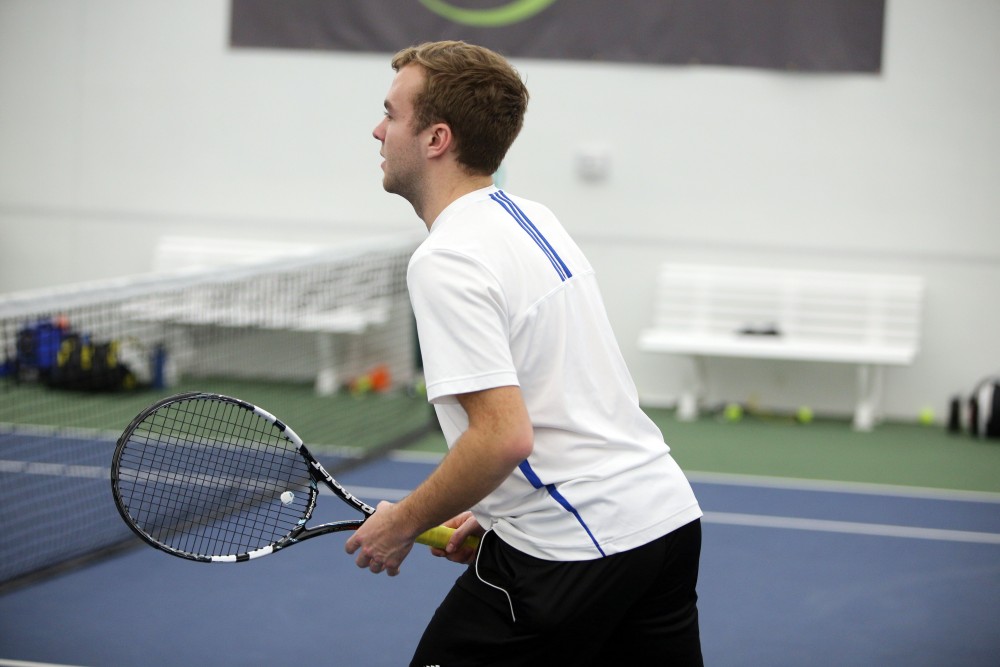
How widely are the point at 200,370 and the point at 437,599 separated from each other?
16.6ft

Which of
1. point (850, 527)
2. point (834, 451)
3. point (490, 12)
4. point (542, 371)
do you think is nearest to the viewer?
point (542, 371)

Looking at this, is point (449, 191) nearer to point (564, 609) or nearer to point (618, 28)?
point (564, 609)

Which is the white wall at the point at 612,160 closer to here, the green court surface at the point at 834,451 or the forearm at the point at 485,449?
the green court surface at the point at 834,451

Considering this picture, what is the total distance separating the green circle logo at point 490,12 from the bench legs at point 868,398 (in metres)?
3.40

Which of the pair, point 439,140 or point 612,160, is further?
point 612,160

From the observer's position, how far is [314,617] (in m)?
4.06

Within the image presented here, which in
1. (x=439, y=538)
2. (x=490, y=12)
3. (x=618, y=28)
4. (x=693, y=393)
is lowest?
(x=693, y=393)

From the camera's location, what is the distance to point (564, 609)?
6.29ft

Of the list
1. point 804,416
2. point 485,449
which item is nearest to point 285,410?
point 804,416

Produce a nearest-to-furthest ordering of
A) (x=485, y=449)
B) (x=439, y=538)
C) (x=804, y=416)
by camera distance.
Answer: (x=485, y=449) < (x=439, y=538) < (x=804, y=416)

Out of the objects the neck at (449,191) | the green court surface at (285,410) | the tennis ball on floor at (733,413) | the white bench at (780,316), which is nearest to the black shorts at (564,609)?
the neck at (449,191)

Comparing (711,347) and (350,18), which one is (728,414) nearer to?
(711,347)

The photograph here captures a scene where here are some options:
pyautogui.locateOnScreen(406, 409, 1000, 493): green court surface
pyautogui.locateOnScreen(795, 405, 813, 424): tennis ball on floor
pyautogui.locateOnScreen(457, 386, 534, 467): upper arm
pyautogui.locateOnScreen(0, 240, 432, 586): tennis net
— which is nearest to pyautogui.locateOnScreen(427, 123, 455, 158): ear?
pyautogui.locateOnScreen(457, 386, 534, 467): upper arm

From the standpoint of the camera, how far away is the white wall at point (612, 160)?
27.6 feet
